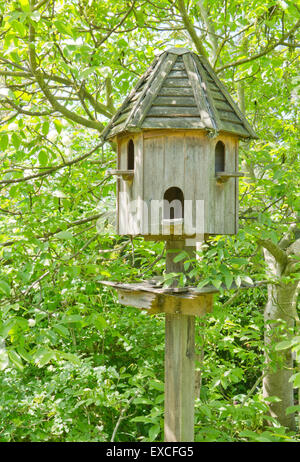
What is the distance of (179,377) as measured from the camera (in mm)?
2424

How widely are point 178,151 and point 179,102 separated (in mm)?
263

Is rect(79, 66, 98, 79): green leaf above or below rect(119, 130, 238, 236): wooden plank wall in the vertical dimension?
above

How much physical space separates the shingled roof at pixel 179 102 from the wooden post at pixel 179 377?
0.70 m

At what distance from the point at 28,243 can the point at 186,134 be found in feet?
3.54

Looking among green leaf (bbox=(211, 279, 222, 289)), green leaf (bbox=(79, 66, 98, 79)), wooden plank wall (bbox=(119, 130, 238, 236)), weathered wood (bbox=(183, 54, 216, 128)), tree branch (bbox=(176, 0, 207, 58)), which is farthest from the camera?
tree branch (bbox=(176, 0, 207, 58))

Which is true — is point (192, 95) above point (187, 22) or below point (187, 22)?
below

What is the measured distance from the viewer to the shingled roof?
7.04 ft

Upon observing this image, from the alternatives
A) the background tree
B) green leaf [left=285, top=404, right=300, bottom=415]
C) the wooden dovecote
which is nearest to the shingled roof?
the wooden dovecote

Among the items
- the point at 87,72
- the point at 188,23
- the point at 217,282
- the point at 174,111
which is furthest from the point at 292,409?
the point at 188,23

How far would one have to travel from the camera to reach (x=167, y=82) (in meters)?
2.31

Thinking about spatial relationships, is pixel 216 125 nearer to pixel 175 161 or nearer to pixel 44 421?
pixel 175 161

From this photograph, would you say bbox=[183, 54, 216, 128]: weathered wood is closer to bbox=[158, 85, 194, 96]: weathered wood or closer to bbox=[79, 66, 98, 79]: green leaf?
bbox=[158, 85, 194, 96]: weathered wood

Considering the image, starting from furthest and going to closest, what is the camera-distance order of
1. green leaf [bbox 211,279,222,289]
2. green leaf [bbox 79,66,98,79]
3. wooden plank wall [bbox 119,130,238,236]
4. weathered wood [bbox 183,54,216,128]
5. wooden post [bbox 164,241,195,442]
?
wooden post [bbox 164,241,195,442] < green leaf [bbox 79,66,98,79] < wooden plank wall [bbox 119,130,238,236] < weathered wood [bbox 183,54,216,128] < green leaf [bbox 211,279,222,289]
